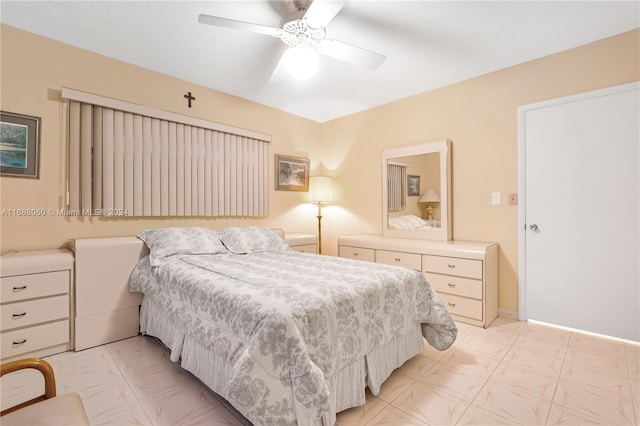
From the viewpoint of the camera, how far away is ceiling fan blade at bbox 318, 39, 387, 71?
6.72ft

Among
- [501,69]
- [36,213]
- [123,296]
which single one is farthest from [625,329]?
[36,213]

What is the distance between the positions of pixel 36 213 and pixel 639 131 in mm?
4816

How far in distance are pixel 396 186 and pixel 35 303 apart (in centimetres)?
353

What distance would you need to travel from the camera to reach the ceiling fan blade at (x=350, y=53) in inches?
80.6

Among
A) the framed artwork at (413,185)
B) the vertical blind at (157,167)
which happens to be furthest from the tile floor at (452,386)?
the framed artwork at (413,185)

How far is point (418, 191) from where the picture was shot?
11.5ft

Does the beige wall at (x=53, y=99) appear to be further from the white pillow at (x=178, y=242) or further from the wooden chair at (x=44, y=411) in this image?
the wooden chair at (x=44, y=411)

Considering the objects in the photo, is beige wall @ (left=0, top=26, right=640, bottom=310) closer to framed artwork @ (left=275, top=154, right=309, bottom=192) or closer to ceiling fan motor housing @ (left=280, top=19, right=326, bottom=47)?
framed artwork @ (left=275, top=154, right=309, bottom=192)

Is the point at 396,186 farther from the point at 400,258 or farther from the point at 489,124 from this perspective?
the point at 489,124

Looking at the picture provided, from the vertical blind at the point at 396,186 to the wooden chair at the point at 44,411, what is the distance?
3.32 m

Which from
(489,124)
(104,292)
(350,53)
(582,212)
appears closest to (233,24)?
(350,53)

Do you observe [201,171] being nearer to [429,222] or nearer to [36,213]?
[36,213]

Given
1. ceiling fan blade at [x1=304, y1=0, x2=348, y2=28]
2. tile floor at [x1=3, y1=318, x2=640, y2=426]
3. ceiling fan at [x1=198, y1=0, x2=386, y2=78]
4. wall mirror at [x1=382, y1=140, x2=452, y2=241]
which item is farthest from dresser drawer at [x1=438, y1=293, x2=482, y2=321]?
ceiling fan blade at [x1=304, y1=0, x2=348, y2=28]

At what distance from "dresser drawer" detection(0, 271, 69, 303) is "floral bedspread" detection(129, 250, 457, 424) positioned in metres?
0.45
